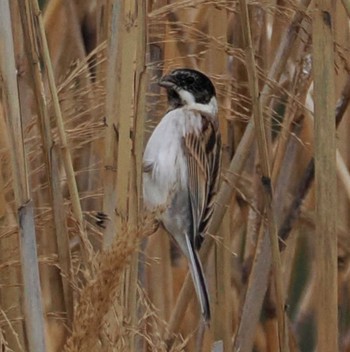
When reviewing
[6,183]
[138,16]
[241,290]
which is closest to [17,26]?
[6,183]

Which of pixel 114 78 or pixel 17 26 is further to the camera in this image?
pixel 17 26

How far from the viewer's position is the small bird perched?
6.00ft

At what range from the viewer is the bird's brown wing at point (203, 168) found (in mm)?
1870

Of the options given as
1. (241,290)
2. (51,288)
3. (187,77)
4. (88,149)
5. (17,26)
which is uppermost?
(17,26)

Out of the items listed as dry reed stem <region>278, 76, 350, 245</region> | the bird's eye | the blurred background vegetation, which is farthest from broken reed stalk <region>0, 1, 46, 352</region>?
dry reed stem <region>278, 76, 350, 245</region>

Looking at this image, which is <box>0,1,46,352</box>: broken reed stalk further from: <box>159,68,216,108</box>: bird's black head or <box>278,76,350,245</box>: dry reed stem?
<box>278,76,350,245</box>: dry reed stem

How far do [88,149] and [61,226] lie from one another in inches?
27.1

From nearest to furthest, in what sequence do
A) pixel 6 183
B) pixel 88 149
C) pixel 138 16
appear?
1. pixel 138 16
2. pixel 6 183
3. pixel 88 149

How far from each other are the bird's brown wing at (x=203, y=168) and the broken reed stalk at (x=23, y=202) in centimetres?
65

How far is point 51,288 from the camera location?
1885 millimetres

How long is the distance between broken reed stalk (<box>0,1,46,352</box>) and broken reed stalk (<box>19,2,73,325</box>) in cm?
13

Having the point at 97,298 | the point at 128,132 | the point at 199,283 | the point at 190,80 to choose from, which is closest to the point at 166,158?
the point at 190,80

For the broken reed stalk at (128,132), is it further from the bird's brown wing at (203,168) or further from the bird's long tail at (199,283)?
the bird's brown wing at (203,168)

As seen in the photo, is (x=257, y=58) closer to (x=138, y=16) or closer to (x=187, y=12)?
(x=187, y=12)
